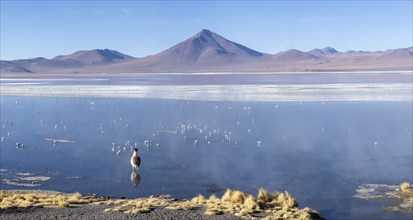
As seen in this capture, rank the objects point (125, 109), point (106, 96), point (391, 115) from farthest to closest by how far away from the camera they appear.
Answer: point (106, 96) → point (125, 109) → point (391, 115)

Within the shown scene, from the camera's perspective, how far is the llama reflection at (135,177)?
19836 millimetres

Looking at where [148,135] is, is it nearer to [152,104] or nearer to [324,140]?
[324,140]

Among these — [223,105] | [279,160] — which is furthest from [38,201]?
[223,105]

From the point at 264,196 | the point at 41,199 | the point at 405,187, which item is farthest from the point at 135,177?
the point at 405,187

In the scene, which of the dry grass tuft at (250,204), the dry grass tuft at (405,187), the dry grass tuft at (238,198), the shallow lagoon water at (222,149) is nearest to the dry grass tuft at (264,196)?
the dry grass tuft at (238,198)

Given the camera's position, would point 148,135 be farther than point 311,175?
Yes

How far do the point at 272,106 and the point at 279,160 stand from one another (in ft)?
58.6

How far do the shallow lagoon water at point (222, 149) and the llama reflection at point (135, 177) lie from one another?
158 mm

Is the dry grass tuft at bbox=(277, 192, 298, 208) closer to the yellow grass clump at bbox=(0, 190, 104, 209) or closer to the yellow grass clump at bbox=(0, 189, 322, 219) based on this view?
the yellow grass clump at bbox=(0, 189, 322, 219)

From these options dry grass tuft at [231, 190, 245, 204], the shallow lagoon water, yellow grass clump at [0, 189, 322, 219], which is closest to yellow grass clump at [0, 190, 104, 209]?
yellow grass clump at [0, 189, 322, 219]

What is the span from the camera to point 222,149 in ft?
82.7

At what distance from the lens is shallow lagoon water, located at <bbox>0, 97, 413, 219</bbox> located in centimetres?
1923

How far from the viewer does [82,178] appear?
20.5 metres

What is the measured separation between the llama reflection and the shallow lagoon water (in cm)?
16
